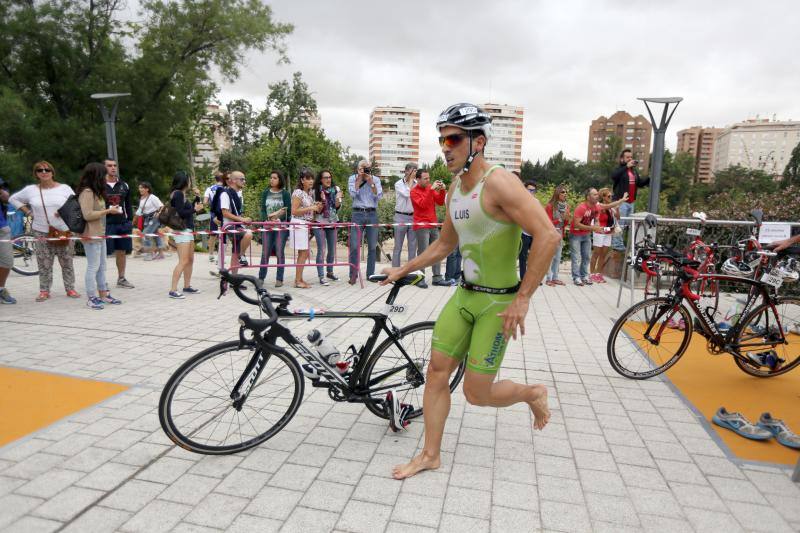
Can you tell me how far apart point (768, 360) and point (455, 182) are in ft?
13.0

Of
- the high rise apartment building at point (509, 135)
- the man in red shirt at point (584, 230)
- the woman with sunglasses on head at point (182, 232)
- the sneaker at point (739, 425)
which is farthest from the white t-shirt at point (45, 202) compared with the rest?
the high rise apartment building at point (509, 135)

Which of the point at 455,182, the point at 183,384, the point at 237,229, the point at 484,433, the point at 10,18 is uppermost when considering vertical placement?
the point at 10,18

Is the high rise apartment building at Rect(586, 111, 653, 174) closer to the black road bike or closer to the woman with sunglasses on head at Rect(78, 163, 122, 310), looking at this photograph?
the woman with sunglasses on head at Rect(78, 163, 122, 310)

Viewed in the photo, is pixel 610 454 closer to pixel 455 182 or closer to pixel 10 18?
pixel 455 182

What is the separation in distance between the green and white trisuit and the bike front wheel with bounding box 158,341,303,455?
112cm

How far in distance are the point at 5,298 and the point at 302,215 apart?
4.63m

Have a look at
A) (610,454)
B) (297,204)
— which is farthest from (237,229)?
(610,454)

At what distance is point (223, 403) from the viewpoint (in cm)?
356

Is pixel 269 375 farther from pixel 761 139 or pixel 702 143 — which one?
pixel 702 143

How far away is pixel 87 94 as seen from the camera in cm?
2027

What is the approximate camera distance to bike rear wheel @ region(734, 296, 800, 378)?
4715 mm

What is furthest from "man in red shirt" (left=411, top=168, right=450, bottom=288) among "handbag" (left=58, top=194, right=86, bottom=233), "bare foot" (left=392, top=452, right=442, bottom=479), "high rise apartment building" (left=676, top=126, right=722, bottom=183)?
"high rise apartment building" (left=676, top=126, right=722, bottom=183)

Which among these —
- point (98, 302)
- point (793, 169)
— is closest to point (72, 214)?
point (98, 302)

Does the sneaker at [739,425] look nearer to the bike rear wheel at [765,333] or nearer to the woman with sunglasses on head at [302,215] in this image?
the bike rear wheel at [765,333]
